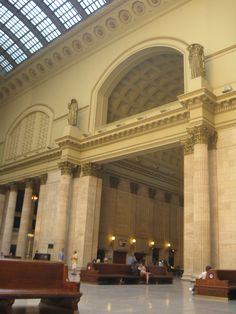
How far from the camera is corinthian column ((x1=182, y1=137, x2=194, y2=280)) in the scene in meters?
16.7

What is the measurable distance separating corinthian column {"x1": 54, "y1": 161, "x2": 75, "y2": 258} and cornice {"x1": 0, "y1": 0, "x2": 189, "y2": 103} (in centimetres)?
935

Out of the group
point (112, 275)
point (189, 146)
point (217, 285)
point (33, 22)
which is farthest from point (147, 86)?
point (217, 285)

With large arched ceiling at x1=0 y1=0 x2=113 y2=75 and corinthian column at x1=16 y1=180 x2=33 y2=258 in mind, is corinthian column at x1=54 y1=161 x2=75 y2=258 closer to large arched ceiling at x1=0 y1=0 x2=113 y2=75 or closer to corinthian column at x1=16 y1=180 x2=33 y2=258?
corinthian column at x1=16 y1=180 x2=33 y2=258

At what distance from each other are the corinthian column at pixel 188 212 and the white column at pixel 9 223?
16.6 meters

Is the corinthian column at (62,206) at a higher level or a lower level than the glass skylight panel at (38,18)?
lower

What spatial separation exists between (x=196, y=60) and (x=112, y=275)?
37.5ft

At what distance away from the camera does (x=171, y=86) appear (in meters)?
26.9

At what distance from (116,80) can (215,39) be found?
7937 millimetres

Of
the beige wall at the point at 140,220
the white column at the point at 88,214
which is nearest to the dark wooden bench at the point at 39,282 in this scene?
the white column at the point at 88,214

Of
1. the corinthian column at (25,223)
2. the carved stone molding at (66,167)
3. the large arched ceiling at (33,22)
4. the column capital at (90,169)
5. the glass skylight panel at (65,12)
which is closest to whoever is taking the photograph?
the column capital at (90,169)

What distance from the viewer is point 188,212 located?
1742 centimetres

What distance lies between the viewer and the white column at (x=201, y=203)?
15656mm

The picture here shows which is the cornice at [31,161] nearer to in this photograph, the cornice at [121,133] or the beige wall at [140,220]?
the cornice at [121,133]

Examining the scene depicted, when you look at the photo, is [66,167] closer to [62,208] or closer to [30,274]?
[62,208]
